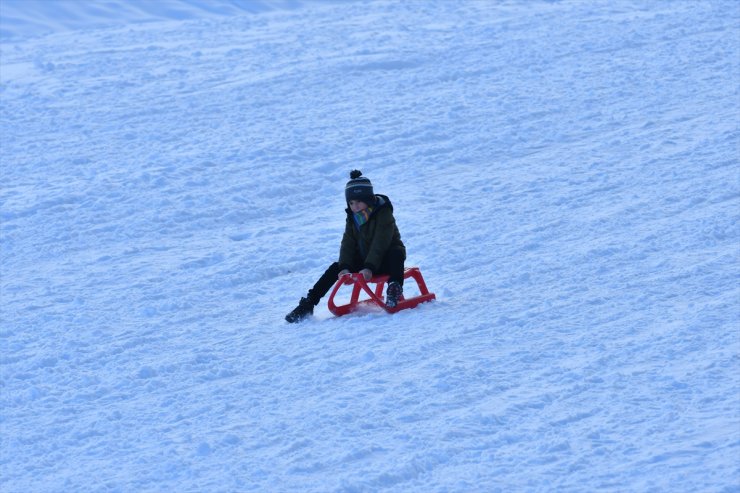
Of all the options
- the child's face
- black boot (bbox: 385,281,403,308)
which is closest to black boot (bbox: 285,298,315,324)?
black boot (bbox: 385,281,403,308)

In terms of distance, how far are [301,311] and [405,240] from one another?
167 cm

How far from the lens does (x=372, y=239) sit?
20.0ft

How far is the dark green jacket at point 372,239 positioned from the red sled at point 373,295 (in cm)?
9

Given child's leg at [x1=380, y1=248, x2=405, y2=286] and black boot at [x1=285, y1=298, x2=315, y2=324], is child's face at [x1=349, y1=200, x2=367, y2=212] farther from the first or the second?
black boot at [x1=285, y1=298, x2=315, y2=324]

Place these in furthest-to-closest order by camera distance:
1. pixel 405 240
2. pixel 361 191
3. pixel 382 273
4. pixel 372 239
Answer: pixel 405 240
pixel 382 273
pixel 372 239
pixel 361 191

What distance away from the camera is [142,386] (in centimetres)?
536

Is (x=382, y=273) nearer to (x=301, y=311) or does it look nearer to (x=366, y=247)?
(x=366, y=247)

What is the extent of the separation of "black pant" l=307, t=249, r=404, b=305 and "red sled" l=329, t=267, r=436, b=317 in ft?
0.14

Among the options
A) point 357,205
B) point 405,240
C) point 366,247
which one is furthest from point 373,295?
point 405,240

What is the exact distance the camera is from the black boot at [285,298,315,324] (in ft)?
20.1

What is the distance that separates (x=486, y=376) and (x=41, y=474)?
1.95 meters

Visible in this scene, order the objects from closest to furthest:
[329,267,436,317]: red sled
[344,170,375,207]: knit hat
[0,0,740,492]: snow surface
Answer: [0,0,740,492]: snow surface → [344,170,375,207]: knit hat → [329,267,436,317]: red sled

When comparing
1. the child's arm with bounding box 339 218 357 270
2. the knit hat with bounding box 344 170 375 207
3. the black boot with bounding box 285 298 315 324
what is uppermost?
the knit hat with bounding box 344 170 375 207

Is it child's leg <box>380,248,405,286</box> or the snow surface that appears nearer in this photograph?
the snow surface
